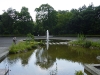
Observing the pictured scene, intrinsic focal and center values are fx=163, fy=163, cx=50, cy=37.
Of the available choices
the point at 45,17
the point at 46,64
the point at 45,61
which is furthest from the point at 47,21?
the point at 46,64

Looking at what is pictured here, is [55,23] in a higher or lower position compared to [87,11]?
lower

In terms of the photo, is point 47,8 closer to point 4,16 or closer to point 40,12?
point 40,12

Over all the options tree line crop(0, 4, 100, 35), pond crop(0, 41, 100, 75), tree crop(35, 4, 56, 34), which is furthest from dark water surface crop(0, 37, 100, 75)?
tree crop(35, 4, 56, 34)

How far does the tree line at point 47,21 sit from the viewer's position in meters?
42.9

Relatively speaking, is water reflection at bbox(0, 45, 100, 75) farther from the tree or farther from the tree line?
the tree

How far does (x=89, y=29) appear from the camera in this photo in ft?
140

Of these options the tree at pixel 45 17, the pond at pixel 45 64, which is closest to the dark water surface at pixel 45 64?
the pond at pixel 45 64

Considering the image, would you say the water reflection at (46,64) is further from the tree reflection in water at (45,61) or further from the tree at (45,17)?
the tree at (45,17)

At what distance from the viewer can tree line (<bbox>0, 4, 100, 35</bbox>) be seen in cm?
4288

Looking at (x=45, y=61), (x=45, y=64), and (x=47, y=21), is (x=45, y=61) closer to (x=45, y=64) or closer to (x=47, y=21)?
(x=45, y=64)

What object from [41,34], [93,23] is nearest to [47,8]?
[41,34]

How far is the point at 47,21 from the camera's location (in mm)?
46594

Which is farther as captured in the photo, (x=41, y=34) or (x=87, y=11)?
(x=41, y=34)

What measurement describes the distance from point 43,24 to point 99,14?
51.2ft
